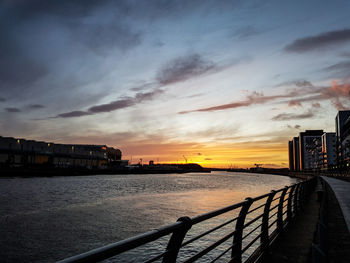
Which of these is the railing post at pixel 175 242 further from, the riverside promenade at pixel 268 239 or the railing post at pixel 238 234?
the railing post at pixel 238 234

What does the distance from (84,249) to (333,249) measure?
43.1 feet

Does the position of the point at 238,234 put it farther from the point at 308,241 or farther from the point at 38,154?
the point at 38,154

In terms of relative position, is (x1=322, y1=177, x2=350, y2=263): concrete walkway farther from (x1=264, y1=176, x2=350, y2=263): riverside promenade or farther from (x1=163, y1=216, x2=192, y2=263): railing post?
(x1=163, y1=216, x2=192, y2=263): railing post

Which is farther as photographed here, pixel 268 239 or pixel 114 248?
pixel 268 239

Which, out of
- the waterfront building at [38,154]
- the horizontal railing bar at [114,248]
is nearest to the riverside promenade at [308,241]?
the horizontal railing bar at [114,248]

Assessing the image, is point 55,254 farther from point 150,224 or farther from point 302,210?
point 302,210

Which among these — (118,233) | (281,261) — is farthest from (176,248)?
(118,233)

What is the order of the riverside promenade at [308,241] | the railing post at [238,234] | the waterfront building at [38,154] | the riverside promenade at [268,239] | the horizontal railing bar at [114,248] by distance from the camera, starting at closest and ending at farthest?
the horizontal railing bar at [114,248]
the riverside promenade at [268,239]
the railing post at [238,234]
the riverside promenade at [308,241]
the waterfront building at [38,154]

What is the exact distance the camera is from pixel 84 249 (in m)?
16.3

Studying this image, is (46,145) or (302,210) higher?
(46,145)

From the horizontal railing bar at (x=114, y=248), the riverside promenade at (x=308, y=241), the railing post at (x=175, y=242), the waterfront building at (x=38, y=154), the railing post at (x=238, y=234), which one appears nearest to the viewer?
the horizontal railing bar at (x=114, y=248)

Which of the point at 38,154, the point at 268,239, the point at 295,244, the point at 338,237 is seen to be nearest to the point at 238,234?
the point at 268,239

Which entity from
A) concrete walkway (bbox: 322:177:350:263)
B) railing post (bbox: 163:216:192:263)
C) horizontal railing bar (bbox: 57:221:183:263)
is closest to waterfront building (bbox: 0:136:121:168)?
concrete walkway (bbox: 322:177:350:263)

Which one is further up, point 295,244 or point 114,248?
point 114,248
